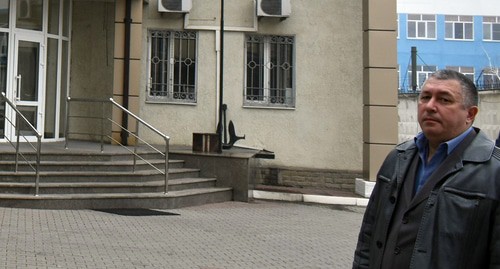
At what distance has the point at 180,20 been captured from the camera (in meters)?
13.2

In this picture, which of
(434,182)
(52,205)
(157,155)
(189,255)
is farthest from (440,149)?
(157,155)

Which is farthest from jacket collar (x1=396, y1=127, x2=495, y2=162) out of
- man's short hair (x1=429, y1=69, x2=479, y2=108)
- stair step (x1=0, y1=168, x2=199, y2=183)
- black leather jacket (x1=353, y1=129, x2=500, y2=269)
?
stair step (x1=0, y1=168, x2=199, y2=183)

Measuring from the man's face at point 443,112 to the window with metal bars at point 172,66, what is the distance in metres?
10.9

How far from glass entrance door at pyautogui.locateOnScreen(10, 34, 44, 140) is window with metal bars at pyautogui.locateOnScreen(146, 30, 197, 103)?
2472mm

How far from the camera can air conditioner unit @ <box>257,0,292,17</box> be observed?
12.9m

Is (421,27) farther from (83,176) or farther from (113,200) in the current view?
(113,200)

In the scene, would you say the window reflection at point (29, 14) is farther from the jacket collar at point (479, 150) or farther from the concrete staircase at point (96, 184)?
the jacket collar at point (479, 150)

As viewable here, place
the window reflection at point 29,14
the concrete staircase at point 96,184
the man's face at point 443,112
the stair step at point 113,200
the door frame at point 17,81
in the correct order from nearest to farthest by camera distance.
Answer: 1. the man's face at point 443,112
2. the stair step at point 113,200
3. the concrete staircase at point 96,184
4. the door frame at point 17,81
5. the window reflection at point 29,14

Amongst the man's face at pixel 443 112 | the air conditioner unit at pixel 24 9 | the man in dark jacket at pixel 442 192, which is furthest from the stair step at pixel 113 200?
the man's face at pixel 443 112

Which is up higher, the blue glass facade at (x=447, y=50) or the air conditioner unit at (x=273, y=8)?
the blue glass facade at (x=447, y=50)

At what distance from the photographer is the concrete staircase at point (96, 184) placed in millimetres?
8781

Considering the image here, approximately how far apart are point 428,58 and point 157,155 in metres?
32.7

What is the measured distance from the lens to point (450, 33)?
39.8 metres

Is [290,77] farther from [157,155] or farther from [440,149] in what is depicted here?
[440,149]
